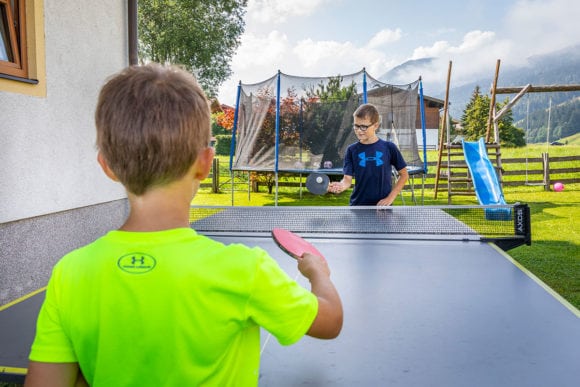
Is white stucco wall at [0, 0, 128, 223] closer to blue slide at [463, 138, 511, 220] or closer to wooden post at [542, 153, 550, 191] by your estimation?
blue slide at [463, 138, 511, 220]

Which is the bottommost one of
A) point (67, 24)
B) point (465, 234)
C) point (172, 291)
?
point (465, 234)

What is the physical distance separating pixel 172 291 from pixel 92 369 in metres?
0.26

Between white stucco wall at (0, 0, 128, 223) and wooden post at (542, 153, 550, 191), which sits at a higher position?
white stucco wall at (0, 0, 128, 223)

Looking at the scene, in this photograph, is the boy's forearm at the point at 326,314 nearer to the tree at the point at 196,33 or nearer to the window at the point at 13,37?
the window at the point at 13,37

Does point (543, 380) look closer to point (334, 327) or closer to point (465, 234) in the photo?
point (334, 327)

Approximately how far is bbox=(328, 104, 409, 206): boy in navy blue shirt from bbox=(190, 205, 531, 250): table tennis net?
221 millimetres

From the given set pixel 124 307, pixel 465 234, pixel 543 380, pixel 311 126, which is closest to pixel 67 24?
pixel 465 234

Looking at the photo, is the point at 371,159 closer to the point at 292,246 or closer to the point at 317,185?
the point at 317,185

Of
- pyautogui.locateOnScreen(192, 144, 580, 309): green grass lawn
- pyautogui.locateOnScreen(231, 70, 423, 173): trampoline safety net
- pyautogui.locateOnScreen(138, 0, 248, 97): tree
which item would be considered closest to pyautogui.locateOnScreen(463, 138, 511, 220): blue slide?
pyautogui.locateOnScreen(192, 144, 580, 309): green grass lawn

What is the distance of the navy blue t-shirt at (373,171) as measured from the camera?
454 centimetres

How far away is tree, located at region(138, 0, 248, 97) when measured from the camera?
1947 cm

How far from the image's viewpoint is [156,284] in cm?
85

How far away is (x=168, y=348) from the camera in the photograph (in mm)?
863

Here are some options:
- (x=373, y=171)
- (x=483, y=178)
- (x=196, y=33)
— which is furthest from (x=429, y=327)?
(x=196, y=33)
